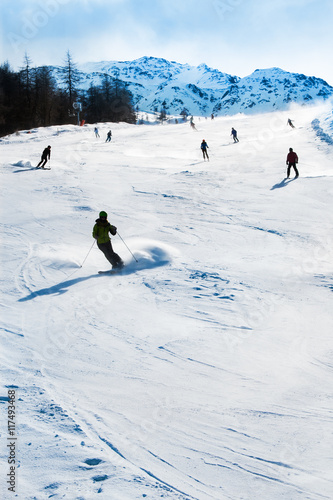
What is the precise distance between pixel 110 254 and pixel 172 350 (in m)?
3.70

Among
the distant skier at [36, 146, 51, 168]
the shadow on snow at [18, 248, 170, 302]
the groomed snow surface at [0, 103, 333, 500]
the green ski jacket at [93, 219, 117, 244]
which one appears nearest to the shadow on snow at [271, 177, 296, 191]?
the groomed snow surface at [0, 103, 333, 500]

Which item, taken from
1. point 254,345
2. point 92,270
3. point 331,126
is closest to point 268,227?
point 92,270

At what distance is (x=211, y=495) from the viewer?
10.2 feet

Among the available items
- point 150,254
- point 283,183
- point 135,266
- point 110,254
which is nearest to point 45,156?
point 283,183

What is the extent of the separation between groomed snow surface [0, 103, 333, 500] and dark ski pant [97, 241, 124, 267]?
0.26m

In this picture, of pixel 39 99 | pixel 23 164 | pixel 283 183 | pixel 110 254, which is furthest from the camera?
pixel 39 99

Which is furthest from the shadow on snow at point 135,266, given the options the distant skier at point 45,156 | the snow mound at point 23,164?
the snow mound at point 23,164

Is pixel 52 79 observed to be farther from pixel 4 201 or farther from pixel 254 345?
pixel 254 345

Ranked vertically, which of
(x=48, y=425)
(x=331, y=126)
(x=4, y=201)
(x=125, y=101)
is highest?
(x=125, y=101)

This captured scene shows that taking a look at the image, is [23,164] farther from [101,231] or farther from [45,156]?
[101,231]

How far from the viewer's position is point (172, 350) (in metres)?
5.21

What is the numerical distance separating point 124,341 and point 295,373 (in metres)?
2.45

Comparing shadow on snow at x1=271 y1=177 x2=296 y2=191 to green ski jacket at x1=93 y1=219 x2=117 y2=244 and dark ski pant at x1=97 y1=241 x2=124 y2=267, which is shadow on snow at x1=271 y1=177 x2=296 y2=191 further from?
green ski jacket at x1=93 y1=219 x2=117 y2=244

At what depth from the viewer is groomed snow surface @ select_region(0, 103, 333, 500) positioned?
10.9ft
